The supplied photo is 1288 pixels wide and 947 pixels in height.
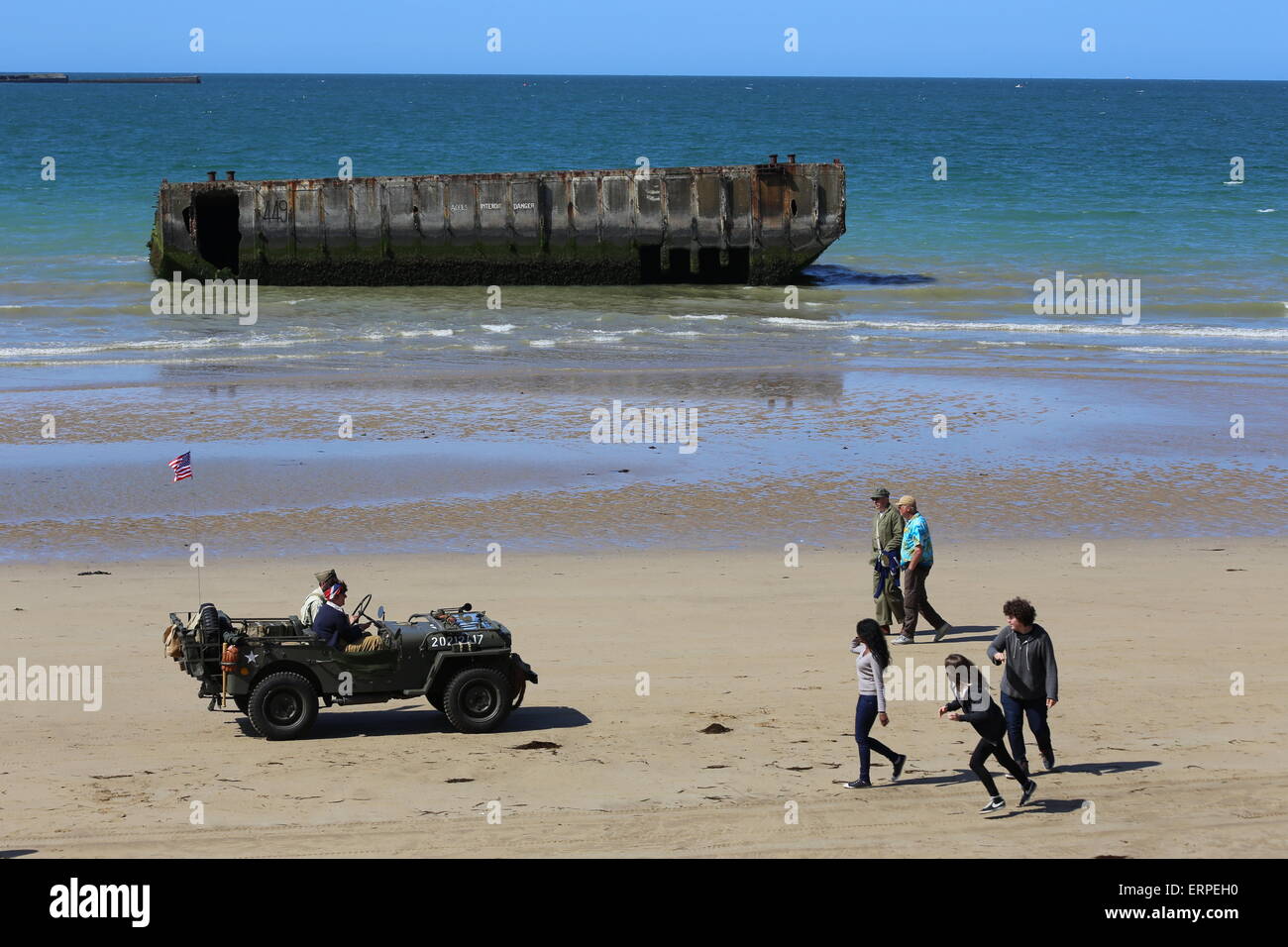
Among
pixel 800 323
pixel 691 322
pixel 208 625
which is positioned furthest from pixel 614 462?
pixel 800 323

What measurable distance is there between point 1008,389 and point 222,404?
42.2 feet

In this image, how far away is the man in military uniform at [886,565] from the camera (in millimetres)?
13289

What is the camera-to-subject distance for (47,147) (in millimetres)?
86188

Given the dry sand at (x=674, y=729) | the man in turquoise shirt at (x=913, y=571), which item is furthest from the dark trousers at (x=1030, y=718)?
the man in turquoise shirt at (x=913, y=571)

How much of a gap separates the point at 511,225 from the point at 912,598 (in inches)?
986

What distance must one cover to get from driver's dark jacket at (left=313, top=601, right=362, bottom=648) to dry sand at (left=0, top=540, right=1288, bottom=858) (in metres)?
0.73

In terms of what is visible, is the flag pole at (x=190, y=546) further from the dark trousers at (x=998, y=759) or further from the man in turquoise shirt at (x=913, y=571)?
the dark trousers at (x=998, y=759)

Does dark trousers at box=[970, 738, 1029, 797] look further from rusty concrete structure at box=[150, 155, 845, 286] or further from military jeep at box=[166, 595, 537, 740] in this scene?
rusty concrete structure at box=[150, 155, 845, 286]

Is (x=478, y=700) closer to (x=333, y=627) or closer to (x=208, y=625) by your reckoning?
(x=333, y=627)

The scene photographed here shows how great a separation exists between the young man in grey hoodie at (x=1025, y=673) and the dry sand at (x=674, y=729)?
38 centimetres

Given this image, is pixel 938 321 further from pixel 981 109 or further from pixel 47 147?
pixel 981 109

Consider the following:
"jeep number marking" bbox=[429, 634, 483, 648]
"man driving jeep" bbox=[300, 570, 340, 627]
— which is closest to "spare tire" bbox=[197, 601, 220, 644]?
"man driving jeep" bbox=[300, 570, 340, 627]

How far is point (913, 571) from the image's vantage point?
13.1 metres
